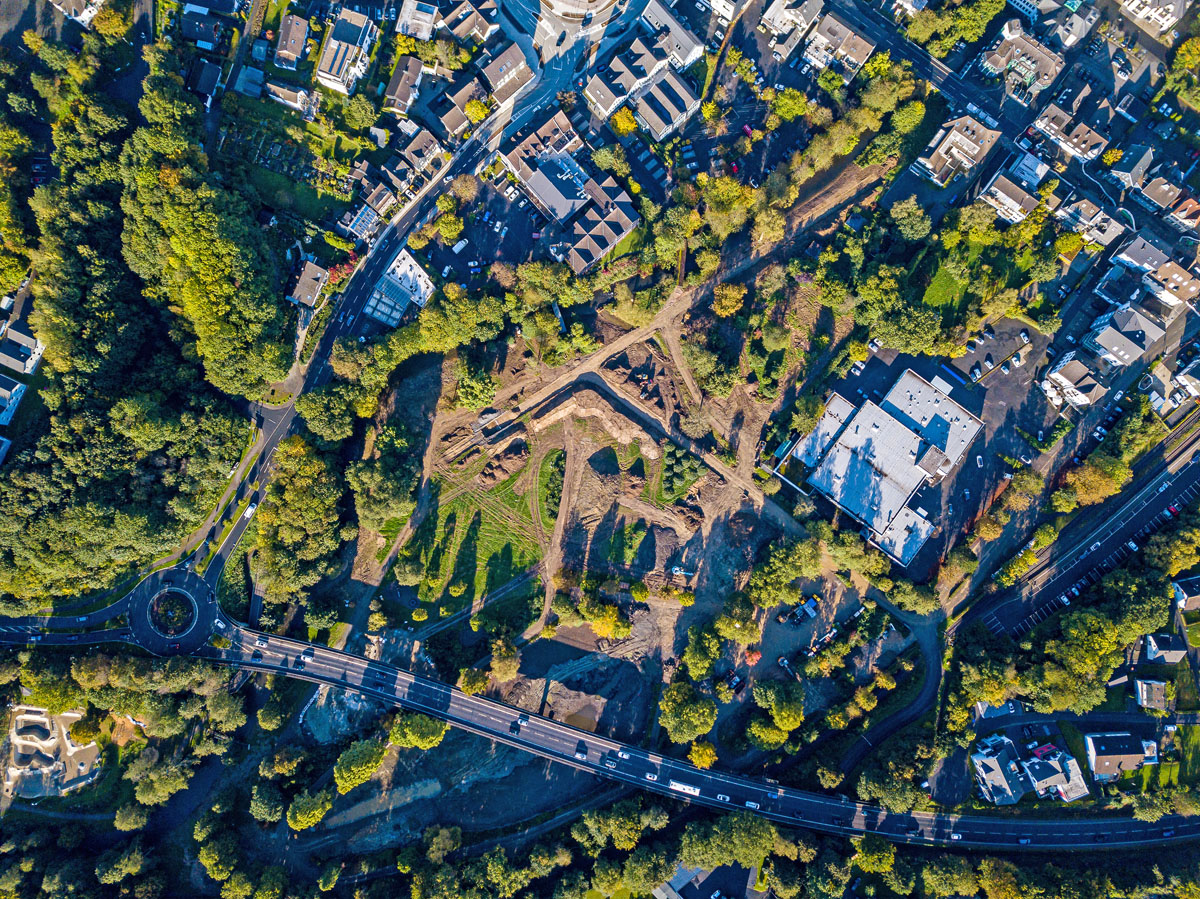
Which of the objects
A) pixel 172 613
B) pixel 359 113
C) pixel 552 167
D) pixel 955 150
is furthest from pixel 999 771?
pixel 359 113

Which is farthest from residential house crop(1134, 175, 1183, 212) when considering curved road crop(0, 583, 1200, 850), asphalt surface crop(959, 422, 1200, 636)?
curved road crop(0, 583, 1200, 850)

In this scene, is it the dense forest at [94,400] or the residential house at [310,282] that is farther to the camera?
the residential house at [310,282]

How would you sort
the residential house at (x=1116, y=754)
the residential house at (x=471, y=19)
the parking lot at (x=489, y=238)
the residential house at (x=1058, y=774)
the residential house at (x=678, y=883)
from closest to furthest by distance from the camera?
the residential house at (x=1058, y=774)
the residential house at (x=1116, y=754)
the residential house at (x=678, y=883)
the residential house at (x=471, y=19)
the parking lot at (x=489, y=238)

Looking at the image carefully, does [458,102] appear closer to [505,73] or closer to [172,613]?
[505,73]

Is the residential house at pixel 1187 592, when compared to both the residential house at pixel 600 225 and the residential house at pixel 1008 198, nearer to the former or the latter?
the residential house at pixel 1008 198

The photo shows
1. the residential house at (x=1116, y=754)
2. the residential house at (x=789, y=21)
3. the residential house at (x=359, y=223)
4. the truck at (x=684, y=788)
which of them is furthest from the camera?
the truck at (x=684, y=788)

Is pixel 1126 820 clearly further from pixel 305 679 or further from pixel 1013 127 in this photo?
pixel 305 679

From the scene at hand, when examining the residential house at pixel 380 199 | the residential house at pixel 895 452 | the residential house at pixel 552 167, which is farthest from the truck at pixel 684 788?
the residential house at pixel 380 199
